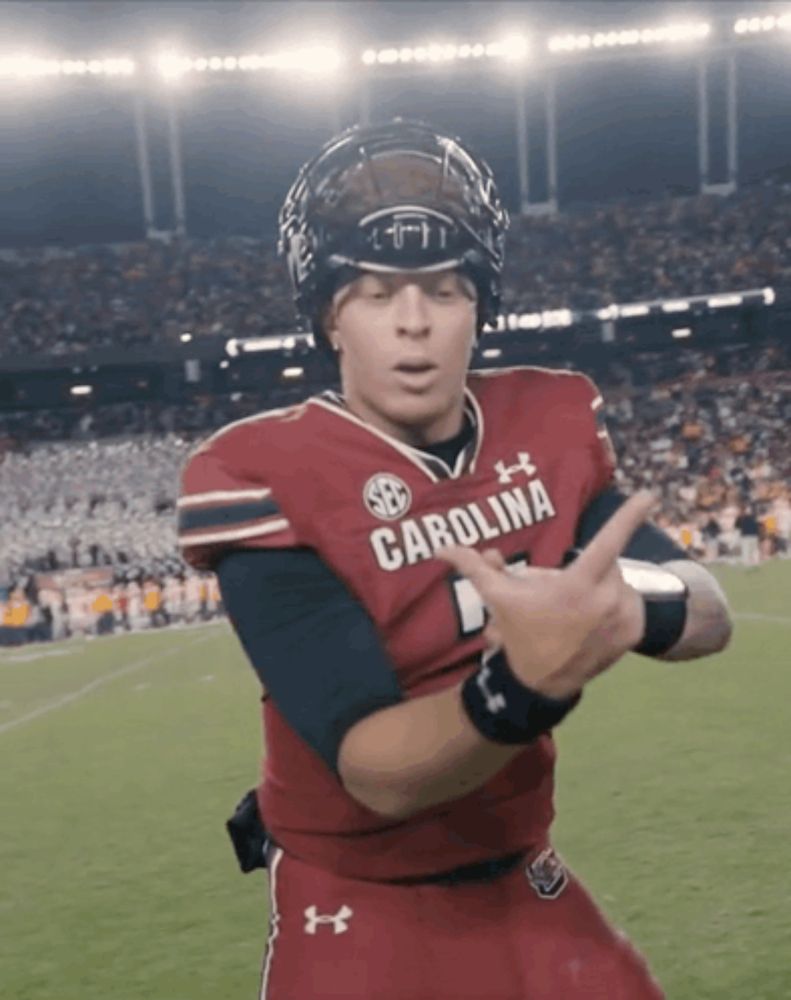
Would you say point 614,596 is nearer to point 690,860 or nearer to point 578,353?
point 690,860

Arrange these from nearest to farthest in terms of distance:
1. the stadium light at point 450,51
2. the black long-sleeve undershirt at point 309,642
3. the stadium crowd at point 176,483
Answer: the black long-sleeve undershirt at point 309,642
the stadium crowd at point 176,483
the stadium light at point 450,51

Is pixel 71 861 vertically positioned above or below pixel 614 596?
below

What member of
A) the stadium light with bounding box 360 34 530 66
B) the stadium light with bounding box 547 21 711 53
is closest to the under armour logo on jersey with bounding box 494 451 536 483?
the stadium light with bounding box 360 34 530 66

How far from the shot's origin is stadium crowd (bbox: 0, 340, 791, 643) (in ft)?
60.8

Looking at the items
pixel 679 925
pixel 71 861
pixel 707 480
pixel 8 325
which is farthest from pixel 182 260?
pixel 679 925

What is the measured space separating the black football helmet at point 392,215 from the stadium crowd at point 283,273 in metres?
26.2

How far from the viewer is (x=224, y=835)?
6.95m

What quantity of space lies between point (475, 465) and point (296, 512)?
0.36 metres

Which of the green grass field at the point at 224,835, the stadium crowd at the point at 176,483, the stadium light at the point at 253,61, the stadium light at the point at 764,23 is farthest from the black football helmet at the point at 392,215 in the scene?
the stadium light at the point at 764,23

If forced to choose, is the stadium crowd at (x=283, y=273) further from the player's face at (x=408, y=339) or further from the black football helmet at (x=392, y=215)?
the player's face at (x=408, y=339)

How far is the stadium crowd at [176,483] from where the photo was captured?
730 inches

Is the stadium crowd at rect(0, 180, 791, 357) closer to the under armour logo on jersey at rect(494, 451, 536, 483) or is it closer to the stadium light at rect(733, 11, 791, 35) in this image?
the stadium light at rect(733, 11, 791, 35)

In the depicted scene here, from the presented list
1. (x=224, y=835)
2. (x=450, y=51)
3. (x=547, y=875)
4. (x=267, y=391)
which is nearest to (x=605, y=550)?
(x=547, y=875)

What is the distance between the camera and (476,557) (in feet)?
5.11
